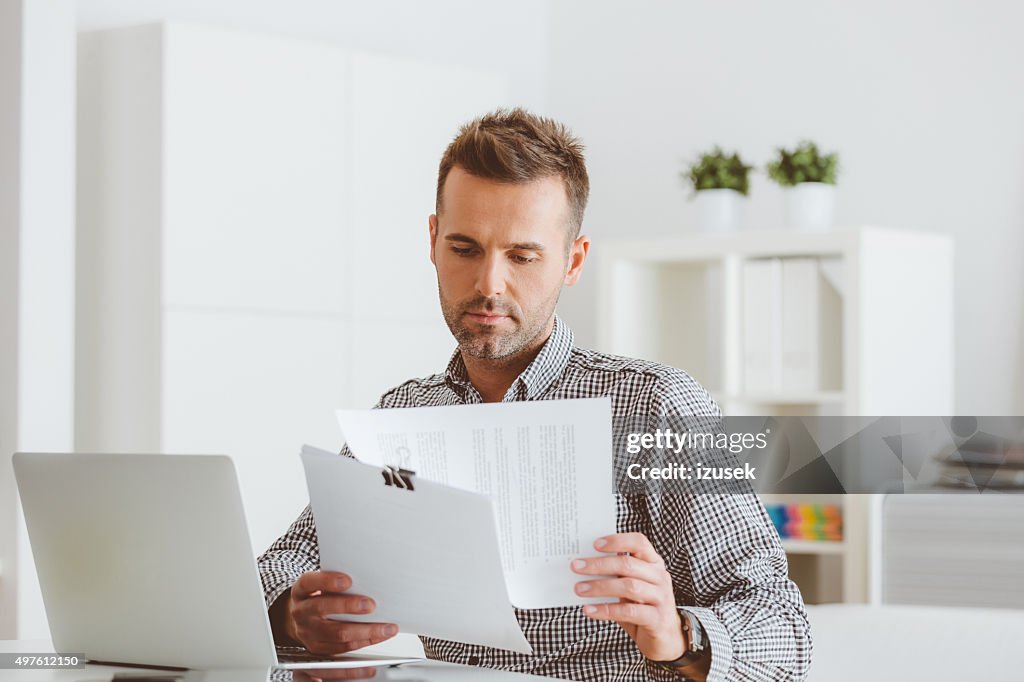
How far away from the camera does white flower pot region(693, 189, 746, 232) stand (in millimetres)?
3371

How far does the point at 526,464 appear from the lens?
3.81 ft

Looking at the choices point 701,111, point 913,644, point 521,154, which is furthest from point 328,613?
point 701,111

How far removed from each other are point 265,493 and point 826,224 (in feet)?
5.15

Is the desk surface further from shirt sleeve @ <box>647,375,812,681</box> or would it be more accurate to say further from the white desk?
the white desk

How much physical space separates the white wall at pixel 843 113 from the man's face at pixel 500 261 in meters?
2.11

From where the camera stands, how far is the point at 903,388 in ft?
10.2

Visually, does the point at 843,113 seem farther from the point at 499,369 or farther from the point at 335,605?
Result: the point at 335,605

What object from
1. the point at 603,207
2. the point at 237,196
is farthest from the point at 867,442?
the point at 237,196

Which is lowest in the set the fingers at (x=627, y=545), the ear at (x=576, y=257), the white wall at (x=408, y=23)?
the fingers at (x=627, y=545)

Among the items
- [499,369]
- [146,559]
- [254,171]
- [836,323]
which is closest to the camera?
[146,559]

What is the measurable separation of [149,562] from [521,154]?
621mm

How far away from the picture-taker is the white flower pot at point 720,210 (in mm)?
3371

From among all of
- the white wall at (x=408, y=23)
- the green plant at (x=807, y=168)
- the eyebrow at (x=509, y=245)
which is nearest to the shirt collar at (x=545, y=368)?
the eyebrow at (x=509, y=245)

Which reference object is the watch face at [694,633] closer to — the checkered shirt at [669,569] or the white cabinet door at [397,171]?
the checkered shirt at [669,569]
